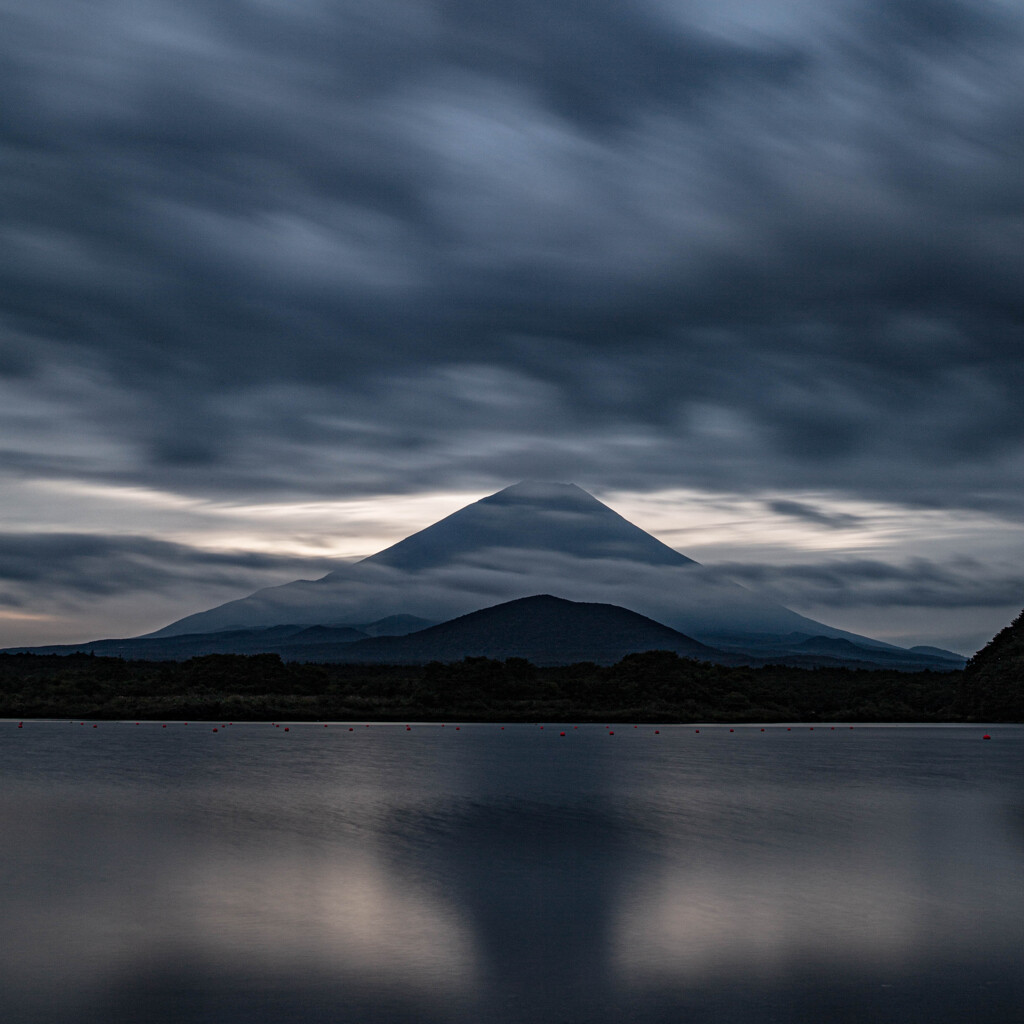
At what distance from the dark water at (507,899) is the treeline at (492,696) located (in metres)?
44.4

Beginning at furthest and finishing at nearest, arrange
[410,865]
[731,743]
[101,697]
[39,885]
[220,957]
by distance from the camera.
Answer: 1. [101,697]
2. [731,743]
3. [410,865]
4. [39,885]
5. [220,957]

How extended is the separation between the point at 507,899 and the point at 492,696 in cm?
7119

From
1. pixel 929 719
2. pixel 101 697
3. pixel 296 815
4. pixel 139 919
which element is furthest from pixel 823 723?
pixel 139 919

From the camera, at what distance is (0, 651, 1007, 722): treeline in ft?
252

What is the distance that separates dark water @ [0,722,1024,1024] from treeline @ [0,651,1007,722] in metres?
44.4

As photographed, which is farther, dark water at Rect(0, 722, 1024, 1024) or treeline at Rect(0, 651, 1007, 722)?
treeline at Rect(0, 651, 1007, 722)

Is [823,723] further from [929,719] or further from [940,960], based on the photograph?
[940,960]

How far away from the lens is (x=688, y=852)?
1953cm

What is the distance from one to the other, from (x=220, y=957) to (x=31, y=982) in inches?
70.2

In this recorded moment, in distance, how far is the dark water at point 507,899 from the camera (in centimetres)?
1050

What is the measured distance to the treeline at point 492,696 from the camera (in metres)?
76.7

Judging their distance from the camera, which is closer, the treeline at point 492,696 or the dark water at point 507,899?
the dark water at point 507,899

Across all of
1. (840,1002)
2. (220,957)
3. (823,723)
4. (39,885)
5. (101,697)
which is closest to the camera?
(840,1002)

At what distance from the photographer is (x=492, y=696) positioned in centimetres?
8600
